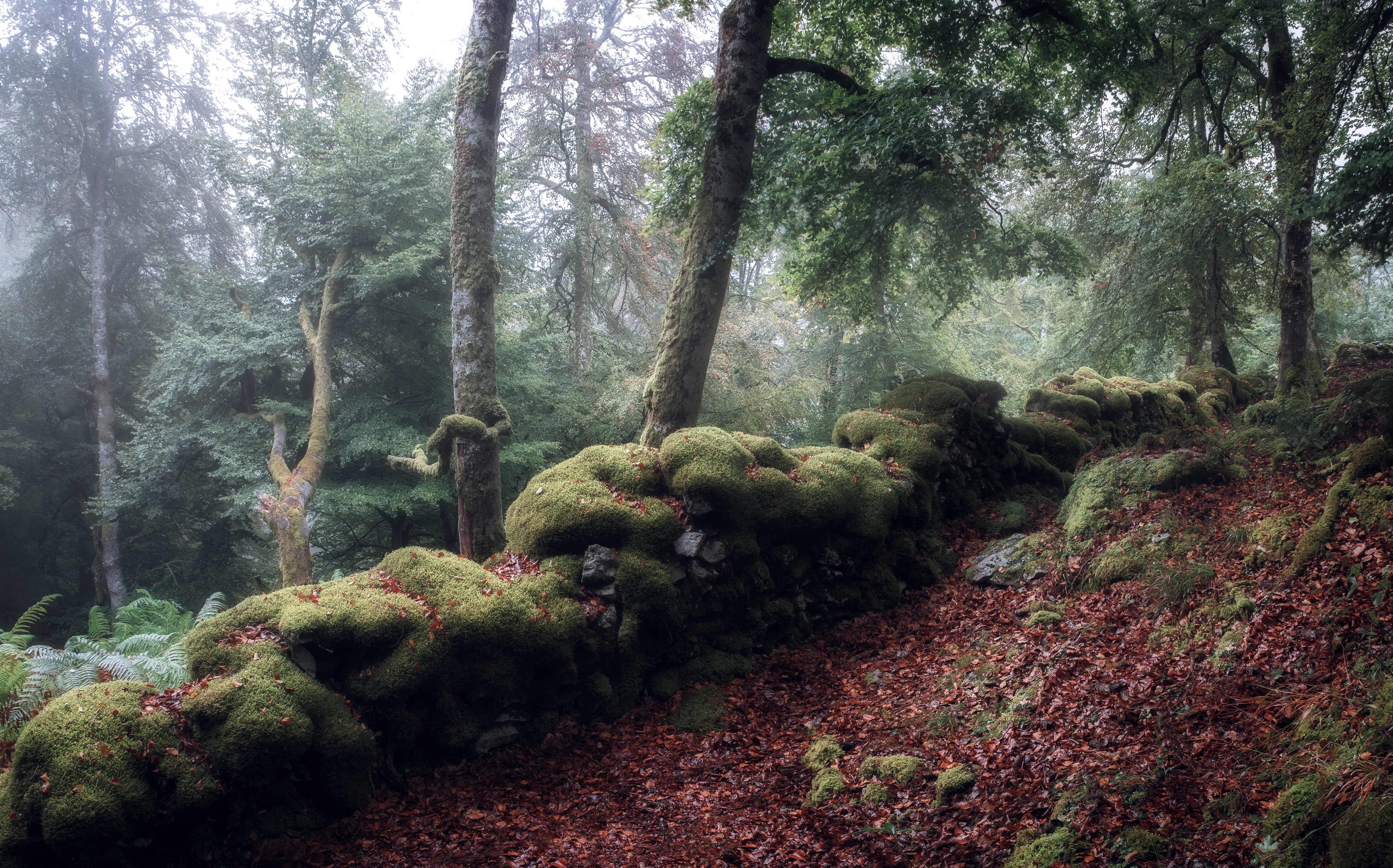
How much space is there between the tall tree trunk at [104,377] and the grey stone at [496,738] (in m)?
14.7

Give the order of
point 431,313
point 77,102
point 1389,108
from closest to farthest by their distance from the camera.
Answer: point 1389,108 < point 431,313 < point 77,102

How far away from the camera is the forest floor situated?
3283 mm

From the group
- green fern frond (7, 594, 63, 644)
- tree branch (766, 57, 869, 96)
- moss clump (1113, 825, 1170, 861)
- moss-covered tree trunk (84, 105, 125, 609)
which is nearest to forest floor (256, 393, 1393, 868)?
moss clump (1113, 825, 1170, 861)

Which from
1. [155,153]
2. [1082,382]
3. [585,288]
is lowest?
[1082,382]

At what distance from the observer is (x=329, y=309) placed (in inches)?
551

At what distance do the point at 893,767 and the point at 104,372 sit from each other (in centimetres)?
2090

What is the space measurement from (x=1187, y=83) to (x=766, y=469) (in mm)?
11152

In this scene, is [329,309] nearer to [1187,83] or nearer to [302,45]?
[302,45]

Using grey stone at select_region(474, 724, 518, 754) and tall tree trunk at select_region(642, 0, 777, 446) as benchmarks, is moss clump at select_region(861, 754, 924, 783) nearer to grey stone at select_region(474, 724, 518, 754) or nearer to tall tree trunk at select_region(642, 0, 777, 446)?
grey stone at select_region(474, 724, 518, 754)

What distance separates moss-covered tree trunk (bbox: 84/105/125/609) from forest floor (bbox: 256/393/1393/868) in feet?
49.9

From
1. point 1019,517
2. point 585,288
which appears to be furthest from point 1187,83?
point 585,288

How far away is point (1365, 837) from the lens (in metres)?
2.50

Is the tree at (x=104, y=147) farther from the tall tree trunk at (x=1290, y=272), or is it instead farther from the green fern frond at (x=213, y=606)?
the tall tree trunk at (x=1290, y=272)

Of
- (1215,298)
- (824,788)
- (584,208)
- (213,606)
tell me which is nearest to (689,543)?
(824,788)
